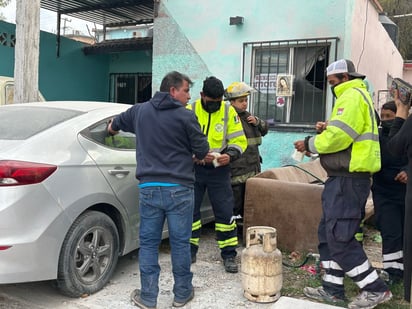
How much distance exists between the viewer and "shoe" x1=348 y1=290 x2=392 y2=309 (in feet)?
10.7

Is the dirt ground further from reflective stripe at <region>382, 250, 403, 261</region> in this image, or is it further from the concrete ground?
reflective stripe at <region>382, 250, 403, 261</region>

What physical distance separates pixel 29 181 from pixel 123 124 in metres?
0.87

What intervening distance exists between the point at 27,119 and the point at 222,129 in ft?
5.44

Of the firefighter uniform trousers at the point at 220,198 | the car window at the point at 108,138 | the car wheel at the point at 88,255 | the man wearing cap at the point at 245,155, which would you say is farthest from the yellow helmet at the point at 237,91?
the car wheel at the point at 88,255

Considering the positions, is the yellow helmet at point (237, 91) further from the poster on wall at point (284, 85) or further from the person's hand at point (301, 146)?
the poster on wall at point (284, 85)

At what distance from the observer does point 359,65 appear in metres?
7.38

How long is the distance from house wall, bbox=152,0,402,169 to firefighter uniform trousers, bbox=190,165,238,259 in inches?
123

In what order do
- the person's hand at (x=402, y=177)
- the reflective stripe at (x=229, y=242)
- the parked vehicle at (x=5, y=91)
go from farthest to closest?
the parked vehicle at (x=5, y=91)
the reflective stripe at (x=229, y=242)
the person's hand at (x=402, y=177)

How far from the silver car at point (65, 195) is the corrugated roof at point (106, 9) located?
20.9 feet

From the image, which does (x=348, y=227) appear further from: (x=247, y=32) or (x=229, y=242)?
(x=247, y=32)

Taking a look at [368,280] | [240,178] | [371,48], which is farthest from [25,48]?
[371,48]

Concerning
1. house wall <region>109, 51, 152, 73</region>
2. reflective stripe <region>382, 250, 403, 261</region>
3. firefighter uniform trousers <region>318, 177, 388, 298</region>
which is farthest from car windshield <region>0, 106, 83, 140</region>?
house wall <region>109, 51, 152, 73</region>

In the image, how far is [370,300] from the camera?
3271 millimetres

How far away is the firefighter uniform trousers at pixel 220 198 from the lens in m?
4.07
